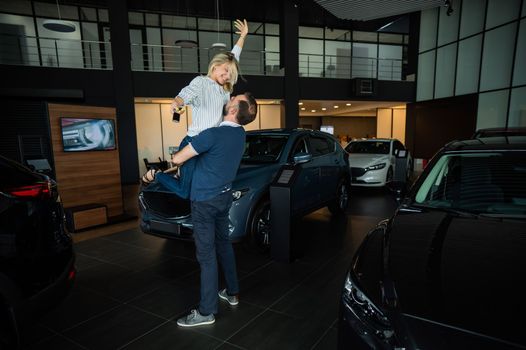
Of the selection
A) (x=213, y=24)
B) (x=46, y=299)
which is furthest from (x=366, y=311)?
(x=213, y=24)

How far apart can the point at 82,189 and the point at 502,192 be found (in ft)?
Result: 19.1

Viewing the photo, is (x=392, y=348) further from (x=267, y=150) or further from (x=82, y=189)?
(x=82, y=189)

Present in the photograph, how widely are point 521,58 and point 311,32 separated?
33.0ft

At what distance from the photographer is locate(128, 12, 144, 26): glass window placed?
14.3 meters

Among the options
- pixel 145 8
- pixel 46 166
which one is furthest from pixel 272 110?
pixel 46 166

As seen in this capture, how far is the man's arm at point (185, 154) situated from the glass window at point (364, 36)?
1841cm

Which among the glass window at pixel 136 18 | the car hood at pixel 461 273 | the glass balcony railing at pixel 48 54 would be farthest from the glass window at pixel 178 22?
the car hood at pixel 461 273

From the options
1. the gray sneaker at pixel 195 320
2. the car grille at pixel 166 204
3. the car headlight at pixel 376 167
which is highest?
the car grille at pixel 166 204

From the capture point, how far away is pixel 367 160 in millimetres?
8094

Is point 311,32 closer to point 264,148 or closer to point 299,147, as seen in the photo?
point 299,147

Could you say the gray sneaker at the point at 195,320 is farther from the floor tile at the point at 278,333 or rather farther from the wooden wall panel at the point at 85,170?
the wooden wall panel at the point at 85,170

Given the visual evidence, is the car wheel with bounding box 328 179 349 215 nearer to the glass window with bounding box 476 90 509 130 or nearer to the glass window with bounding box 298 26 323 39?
the glass window with bounding box 476 90 509 130

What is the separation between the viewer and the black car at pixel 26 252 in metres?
1.74

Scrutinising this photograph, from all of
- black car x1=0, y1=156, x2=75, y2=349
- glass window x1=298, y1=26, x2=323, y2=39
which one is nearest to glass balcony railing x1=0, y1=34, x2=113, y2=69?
glass window x1=298, y1=26, x2=323, y2=39
